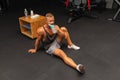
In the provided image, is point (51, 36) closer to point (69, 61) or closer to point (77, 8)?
point (69, 61)

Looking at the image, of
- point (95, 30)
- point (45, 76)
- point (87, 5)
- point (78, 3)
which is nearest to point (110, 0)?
point (87, 5)

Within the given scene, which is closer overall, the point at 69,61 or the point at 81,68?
the point at 81,68

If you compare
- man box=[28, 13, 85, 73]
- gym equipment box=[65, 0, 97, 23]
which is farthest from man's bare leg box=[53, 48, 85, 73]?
gym equipment box=[65, 0, 97, 23]

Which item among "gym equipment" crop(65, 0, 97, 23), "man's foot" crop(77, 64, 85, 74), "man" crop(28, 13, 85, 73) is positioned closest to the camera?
"man's foot" crop(77, 64, 85, 74)

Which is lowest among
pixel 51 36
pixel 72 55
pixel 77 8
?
pixel 72 55

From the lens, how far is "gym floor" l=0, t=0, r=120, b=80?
1929 millimetres

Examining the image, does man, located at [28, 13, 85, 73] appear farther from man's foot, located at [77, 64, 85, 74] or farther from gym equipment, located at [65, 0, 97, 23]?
gym equipment, located at [65, 0, 97, 23]

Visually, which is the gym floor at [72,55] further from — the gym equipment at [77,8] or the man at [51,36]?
the gym equipment at [77,8]

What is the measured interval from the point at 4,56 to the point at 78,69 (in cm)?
122

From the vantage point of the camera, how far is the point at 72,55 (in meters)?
2.33

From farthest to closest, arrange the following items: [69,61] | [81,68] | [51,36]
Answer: [51,36] < [69,61] < [81,68]

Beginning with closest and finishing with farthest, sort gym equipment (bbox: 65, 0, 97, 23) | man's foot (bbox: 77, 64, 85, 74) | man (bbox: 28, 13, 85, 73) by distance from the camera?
man's foot (bbox: 77, 64, 85, 74) → man (bbox: 28, 13, 85, 73) → gym equipment (bbox: 65, 0, 97, 23)

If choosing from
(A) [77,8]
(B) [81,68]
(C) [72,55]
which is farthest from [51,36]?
(A) [77,8]

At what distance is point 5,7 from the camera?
4820 millimetres
